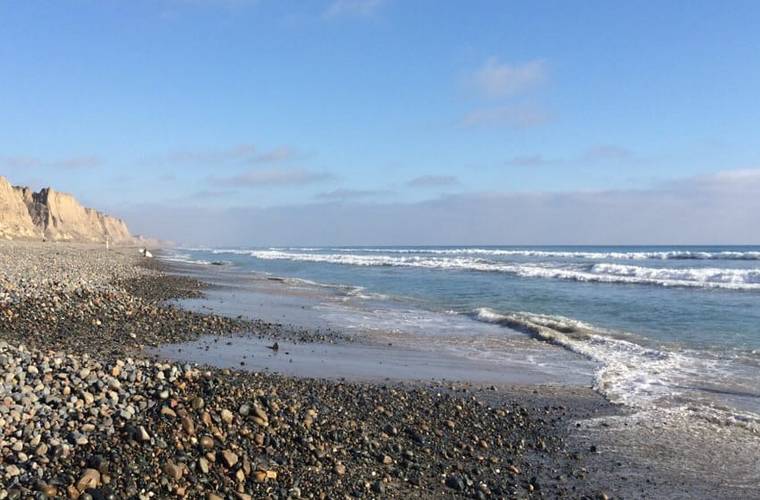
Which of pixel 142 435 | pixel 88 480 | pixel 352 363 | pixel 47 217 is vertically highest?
pixel 47 217

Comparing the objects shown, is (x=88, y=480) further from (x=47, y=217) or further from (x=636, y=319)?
(x=47, y=217)

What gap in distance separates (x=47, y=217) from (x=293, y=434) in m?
89.8

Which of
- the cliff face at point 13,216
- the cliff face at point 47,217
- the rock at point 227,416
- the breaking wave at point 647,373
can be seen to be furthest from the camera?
the cliff face at point 47,217

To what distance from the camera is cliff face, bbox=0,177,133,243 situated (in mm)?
64287

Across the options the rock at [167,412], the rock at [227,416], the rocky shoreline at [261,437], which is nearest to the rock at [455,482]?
the rocky shoreline at [261,437]

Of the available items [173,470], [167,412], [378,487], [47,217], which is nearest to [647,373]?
[378,487]

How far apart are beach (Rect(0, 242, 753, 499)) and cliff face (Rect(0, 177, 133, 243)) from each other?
5967cm

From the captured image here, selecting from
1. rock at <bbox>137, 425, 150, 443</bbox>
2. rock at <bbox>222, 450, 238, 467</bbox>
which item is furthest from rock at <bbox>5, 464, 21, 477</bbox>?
rock at <bbox>222, 450, 238, 467</bbox>

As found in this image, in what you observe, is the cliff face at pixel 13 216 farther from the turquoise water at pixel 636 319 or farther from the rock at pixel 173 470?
the rock at pixel 173 470

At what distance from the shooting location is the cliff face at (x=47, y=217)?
64.3m

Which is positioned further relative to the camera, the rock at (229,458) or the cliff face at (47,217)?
the cliff face at (47,217)

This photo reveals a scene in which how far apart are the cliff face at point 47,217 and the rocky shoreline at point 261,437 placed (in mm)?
60137

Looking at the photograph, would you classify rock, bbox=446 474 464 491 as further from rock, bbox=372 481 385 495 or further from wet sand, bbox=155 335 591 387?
wet sand, bbox=155 335 591 387

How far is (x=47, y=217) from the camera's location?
270ft
